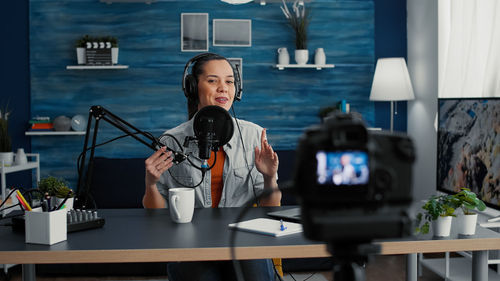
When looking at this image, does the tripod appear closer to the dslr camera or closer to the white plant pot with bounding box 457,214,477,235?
the dslr camera

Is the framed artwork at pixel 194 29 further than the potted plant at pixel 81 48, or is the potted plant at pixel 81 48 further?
the framed artwork at pixel 194 29

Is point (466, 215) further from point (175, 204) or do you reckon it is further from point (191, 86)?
point (191, 86)

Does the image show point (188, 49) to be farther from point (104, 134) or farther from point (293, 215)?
point (293, 215)

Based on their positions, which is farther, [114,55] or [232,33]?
[232,33]

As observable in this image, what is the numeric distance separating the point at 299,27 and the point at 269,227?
3.01 meters

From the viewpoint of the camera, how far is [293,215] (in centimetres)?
160

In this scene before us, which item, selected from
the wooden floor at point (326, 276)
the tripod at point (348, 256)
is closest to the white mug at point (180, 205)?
the tripod at point (348, 256)

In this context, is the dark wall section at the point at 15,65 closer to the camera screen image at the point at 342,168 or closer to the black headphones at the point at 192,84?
the black headphones at the point at 192,84

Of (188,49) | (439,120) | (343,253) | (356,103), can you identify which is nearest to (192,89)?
(343,253)

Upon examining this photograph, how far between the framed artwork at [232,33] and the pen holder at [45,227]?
3.12 meters

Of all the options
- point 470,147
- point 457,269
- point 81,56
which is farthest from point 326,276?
point 81,56

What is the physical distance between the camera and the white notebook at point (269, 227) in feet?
4.55

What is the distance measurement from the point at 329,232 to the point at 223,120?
1.03m

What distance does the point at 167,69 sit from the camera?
427 cm
